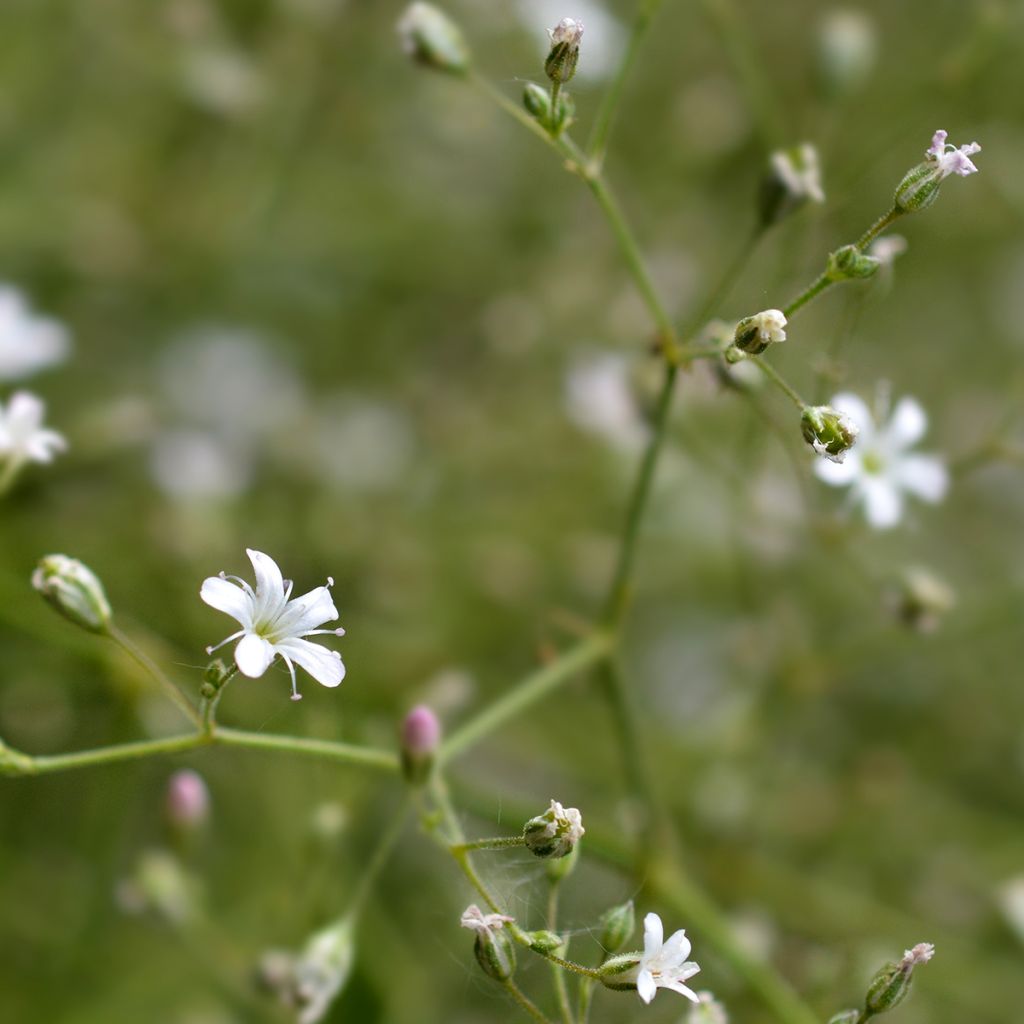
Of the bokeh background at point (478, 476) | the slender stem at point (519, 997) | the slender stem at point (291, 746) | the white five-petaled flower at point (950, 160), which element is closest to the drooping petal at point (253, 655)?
the slender stem at point (291, 746)

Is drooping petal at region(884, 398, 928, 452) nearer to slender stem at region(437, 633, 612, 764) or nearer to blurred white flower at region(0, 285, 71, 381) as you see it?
slender stem at region(437, 633, 612, 764)

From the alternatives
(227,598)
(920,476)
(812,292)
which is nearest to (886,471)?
(920,476)

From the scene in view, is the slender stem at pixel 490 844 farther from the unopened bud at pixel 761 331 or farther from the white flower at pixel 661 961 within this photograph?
the unopened bud at pixel 761 331

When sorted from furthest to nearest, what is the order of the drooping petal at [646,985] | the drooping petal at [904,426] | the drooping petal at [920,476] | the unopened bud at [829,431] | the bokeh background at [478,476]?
the bokeh background at [478,476] < the drooping petal at [920,476] < the drooping petal at [904,426] < the unopened bud at [829,431] < the drooping petal at [646,985]

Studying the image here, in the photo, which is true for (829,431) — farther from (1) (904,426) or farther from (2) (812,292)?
(1) (904,426)

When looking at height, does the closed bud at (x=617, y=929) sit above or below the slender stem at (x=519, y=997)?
above

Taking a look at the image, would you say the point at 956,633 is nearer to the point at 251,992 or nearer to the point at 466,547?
the point at 466,547

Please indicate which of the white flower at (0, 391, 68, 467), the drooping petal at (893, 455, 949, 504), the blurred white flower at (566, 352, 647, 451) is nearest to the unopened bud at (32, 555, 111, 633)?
the white flower at (0, 391, 68, 467)
